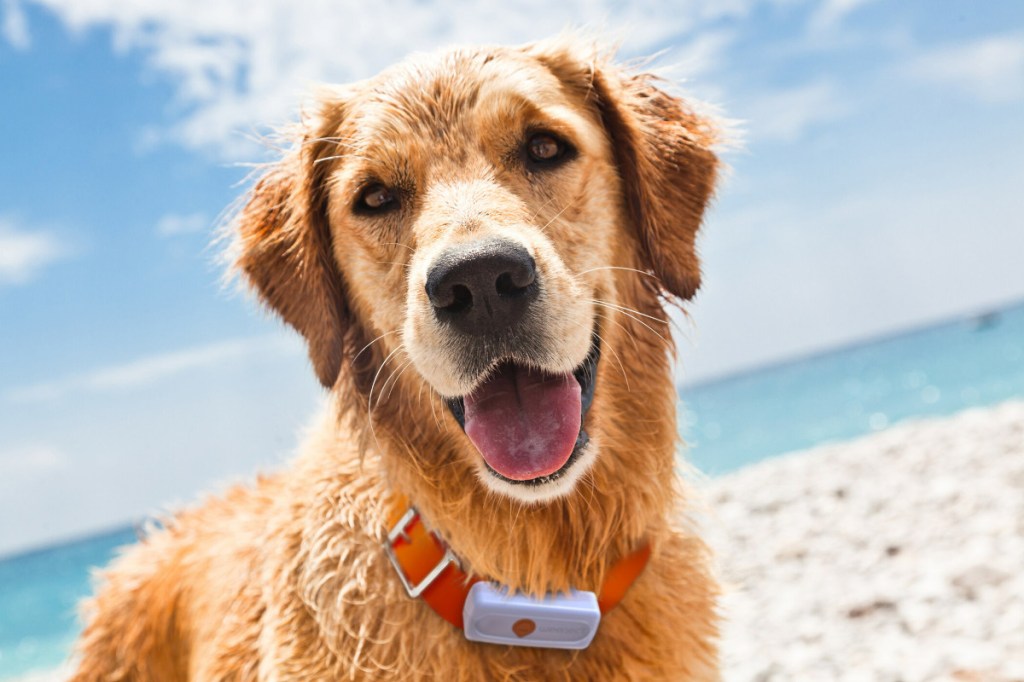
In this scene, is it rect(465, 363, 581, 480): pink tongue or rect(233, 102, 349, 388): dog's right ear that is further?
rect(233, 102, 349, 388): dog's right ear

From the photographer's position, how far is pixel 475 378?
2486mm

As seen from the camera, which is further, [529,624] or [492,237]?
[529,624]

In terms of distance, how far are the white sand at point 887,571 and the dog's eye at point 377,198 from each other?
1634 mm

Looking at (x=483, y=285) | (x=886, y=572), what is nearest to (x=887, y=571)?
(x=886, y=572)

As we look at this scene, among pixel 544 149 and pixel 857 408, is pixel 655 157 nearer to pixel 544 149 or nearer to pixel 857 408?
pixel 544 149

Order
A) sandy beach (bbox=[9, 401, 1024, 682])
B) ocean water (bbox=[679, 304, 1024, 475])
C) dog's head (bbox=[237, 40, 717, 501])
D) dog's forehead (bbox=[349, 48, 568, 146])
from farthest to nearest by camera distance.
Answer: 1. ocean water (bbox=[679, 304, 1024, 475])
2. sandy beach (bbox=[9, 401, 1024, 682])
3. dog's forehead (bbox=[349, 48, 568, 146])
4. dog's head (bbox=[237, 40, 717, 501])

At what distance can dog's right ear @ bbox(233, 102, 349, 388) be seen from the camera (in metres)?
3.13

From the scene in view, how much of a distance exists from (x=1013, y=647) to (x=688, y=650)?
2.41m

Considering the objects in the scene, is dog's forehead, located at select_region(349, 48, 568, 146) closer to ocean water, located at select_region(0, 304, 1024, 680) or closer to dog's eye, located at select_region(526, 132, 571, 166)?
dog's eye, located at select_region(526, 132, 571, 166)

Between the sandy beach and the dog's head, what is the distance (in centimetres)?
101

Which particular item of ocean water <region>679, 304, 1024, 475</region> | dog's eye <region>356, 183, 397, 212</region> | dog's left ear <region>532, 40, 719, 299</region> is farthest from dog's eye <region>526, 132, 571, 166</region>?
ocean water <region>679, 304, 1024, 475</region>

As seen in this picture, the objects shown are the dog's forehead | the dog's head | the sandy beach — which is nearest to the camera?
the dog's head

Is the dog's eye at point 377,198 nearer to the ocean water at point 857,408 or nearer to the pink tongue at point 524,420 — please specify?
the pink tongue at point 524,420

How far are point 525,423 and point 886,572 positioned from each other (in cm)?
475
